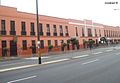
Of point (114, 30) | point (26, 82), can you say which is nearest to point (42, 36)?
point (26, 82)

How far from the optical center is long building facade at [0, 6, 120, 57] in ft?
151

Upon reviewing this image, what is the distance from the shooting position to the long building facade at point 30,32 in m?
45.9

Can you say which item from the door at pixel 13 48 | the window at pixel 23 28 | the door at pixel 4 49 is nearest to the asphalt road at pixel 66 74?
the door at pixel 4 49

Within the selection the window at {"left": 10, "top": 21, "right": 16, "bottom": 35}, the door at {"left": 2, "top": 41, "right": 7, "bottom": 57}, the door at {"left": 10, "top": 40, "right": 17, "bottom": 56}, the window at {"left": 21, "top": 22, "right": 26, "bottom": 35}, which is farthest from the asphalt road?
the window at {"left": 21, "top": 22, "right": 26, "bottom": 35}

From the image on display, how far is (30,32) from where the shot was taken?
172 feet

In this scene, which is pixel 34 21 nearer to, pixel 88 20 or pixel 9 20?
pixel 9 20

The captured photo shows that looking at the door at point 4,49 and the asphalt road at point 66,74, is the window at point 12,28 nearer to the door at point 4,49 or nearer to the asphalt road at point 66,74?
the door at point 4,49

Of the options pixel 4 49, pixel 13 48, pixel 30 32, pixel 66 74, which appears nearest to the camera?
pixel 66 74

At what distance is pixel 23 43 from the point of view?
163 ft

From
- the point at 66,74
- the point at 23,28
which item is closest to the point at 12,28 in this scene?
the point at 23,28

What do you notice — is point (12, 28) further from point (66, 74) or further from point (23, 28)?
point (66, 74)

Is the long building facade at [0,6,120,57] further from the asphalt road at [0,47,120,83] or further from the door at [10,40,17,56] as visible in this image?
the asphalt road at [0,47,120,83]

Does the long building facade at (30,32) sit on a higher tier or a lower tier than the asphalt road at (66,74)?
higher

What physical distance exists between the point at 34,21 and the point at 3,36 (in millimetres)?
10683
